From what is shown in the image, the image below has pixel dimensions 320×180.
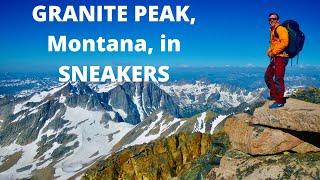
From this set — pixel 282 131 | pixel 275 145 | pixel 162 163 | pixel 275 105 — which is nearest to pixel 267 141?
pixel 275 145

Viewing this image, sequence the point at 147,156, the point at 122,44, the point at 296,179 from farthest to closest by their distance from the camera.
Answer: the point at 122,44, the point at 147,156, the point at 296,179

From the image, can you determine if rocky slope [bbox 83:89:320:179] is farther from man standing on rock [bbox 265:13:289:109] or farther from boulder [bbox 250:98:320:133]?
man standing on rock [bbox 265:13:289:109]

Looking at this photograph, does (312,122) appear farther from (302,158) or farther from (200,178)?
(200,178)

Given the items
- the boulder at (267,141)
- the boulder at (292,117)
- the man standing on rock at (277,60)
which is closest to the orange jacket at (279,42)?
the man standing on rock at (277,60)

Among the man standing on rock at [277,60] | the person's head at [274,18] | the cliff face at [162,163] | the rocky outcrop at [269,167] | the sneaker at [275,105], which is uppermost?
the person's head at [274,18]

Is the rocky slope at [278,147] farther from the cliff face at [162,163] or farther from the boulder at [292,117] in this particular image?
the cliff face at [162,163]

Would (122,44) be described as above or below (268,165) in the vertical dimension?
above

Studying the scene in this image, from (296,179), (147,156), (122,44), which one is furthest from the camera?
(122,44)

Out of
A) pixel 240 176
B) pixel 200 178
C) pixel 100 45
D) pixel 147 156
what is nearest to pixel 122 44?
pixel 100 45
